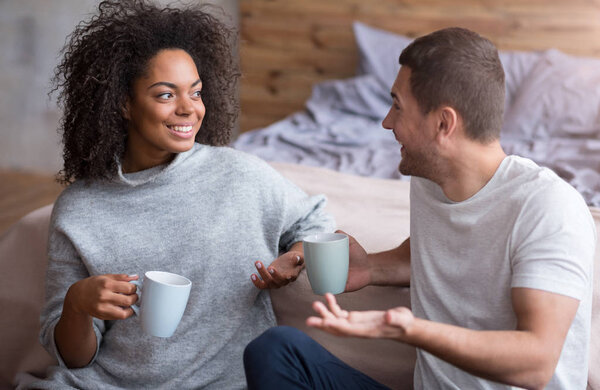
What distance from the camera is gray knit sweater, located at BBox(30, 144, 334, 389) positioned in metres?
1.41

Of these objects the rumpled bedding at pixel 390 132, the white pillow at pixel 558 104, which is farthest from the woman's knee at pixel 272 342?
the white pillow at pixel 558 104

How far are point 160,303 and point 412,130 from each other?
0.49 metres

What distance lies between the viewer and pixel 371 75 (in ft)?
11.7

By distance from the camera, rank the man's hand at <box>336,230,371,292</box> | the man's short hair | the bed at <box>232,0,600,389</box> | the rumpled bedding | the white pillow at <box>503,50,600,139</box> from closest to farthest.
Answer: the man's short hair < the man's hand at <box>336,230,371,292</box> < the bed at <box>232,0,600,389</box> < the rumpled bedding < the white pillow at <box>503,50,600,139</box>

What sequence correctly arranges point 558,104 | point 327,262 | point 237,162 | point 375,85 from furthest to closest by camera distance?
Answer: point 375,85
point 558,104
point 237,162
point 327,262

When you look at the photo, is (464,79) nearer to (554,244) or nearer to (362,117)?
(554,244)

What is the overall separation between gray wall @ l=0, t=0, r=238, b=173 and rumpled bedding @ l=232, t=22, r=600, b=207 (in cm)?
108

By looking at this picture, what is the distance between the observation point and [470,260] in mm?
1161

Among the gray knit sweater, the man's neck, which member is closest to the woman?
the gray knit sweater

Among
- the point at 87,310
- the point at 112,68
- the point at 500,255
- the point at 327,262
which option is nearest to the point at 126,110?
the point at 112,68

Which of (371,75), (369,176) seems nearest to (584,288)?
(369,176)

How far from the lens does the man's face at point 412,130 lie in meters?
1.17

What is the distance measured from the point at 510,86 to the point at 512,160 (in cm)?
228

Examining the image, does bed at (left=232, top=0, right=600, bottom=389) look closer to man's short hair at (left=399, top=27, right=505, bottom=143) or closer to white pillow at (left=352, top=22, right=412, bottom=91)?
white pillow at (left=352, top=22, right=412, bottom=91)
